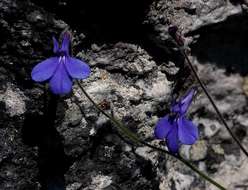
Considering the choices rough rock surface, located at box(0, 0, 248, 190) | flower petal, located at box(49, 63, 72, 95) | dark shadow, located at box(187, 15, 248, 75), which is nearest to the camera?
flower petal, located at box(49, 63, 72, 95)

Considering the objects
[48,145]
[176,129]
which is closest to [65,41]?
[48,145]

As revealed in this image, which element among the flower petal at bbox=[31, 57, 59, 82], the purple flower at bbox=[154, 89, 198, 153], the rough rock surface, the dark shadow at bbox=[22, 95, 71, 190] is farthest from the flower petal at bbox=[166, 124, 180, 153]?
the flower petal at bbox=[31, 57, 59, 82]

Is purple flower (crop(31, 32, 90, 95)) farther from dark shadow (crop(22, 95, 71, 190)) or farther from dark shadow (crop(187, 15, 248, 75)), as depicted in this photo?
dark shadow (crop(187, 15, 248, 75))

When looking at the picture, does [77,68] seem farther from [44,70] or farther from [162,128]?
[162,128]

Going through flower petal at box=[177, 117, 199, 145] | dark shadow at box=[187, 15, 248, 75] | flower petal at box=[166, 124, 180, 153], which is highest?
dark shadow at box=[187, 15, 248, 75]

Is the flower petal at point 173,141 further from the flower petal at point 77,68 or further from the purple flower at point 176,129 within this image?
the flower petal at point 77,68

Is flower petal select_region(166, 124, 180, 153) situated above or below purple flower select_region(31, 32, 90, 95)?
below
